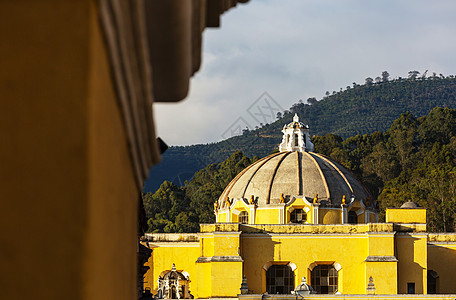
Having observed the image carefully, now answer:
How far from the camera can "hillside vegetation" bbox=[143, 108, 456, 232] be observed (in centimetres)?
6097

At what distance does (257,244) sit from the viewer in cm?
3372

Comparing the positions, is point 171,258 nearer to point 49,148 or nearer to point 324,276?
point 324,276

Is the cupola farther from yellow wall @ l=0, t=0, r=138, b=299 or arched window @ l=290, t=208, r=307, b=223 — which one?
yellow wall @ l=0, t=0, r=138, b=299

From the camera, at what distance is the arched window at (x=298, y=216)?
3698 centimetres

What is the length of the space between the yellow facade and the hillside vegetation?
81.8 ft

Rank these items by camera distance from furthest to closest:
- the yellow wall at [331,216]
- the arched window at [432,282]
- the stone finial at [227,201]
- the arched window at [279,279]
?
1. the stone finial at [227,201]
2. the yellow wall at [331,216]
3. the arched window at [432,282]
4. the arched window at [279,279]

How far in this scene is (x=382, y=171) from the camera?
Result: 74875 mm

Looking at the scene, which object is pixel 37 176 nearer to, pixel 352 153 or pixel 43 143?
pixel 43 143

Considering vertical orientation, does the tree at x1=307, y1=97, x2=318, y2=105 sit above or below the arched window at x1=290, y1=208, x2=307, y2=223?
above

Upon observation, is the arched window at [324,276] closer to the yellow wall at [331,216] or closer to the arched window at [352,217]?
the yellow wall at [331,216]

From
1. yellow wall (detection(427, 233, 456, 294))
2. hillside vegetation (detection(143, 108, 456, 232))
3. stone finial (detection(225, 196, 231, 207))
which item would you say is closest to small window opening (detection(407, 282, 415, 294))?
yellow wall (detection(427, 233, 456, 294))

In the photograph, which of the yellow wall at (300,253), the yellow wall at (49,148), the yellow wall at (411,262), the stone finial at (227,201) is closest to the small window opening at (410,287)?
the yellow wall at (411,262)

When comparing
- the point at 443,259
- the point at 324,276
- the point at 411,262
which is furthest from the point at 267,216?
the point at 443,259

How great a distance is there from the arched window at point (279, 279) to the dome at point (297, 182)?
372cm
